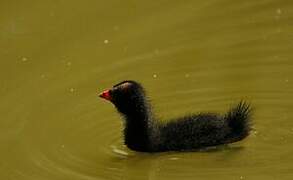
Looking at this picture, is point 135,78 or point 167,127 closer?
point 167,127

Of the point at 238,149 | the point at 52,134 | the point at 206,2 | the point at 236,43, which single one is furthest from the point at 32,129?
the point at 206,2

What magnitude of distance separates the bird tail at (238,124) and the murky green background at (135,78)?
0.45 feet

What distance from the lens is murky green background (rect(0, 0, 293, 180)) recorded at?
32.2ft

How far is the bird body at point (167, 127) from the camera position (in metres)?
10.1

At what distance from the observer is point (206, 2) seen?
14.8 m

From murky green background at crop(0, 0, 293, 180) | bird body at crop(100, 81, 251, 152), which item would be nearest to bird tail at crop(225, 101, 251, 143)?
bird body at crop(100, 81, 251, 152)

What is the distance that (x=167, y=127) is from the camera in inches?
401

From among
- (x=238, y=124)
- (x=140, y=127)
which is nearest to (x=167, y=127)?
(x=140, y=127)

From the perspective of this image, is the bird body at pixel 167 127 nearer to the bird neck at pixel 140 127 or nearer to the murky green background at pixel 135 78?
the bird neck at pixel 140 127

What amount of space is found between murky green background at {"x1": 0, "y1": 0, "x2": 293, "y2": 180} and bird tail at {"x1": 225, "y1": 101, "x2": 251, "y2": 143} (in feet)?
0.45

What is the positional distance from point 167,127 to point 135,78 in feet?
7.33

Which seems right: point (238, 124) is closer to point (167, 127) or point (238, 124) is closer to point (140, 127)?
point (167, 127)

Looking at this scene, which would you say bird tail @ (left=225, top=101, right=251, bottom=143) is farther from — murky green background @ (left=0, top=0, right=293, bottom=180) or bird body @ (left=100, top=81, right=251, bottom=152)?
murky green background @ (left=0, top=0, right=293, bottom=180)

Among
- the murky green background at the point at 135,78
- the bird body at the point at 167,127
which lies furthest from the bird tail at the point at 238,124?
the murky green background at the point at 135,78
